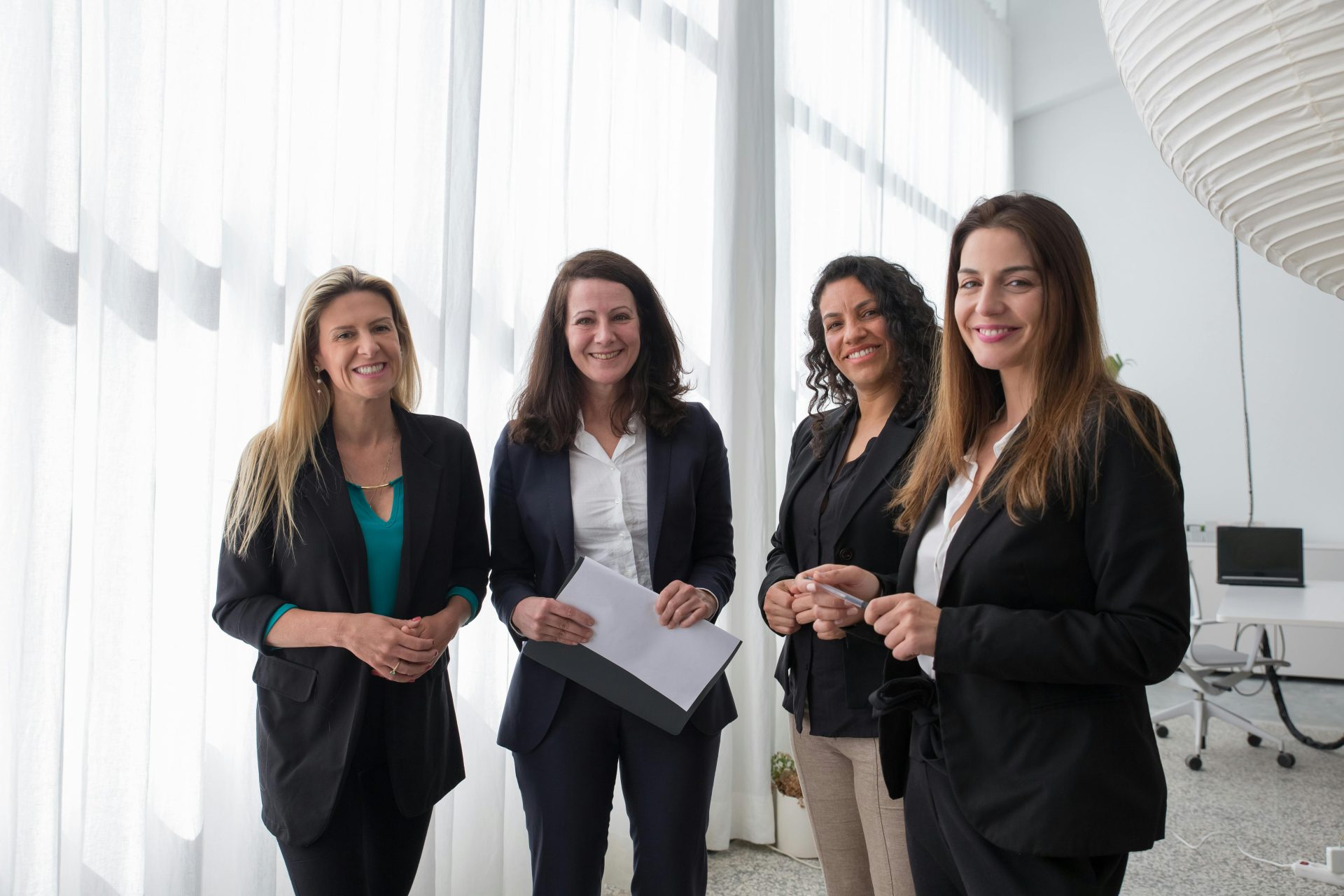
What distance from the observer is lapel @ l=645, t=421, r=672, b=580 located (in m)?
1.68

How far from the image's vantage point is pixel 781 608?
1.49 meters

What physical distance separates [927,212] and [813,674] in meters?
4.29

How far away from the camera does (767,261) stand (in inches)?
133

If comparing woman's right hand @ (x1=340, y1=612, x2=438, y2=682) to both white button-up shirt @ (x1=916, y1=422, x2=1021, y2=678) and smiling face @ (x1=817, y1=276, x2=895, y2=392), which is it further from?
smiling face @ (x1=817, y1=276, x2=895, y2=392)

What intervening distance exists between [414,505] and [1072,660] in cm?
109

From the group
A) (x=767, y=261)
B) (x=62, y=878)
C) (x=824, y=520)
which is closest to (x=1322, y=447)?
(x=767, y=261)

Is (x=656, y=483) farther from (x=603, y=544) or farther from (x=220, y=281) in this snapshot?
(x=220, y=281)

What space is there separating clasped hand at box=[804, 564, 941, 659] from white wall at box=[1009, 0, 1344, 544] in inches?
221

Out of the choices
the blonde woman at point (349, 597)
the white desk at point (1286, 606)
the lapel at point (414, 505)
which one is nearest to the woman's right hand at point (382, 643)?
the blonde woman at point (349, 597)

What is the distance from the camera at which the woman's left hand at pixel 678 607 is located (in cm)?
153

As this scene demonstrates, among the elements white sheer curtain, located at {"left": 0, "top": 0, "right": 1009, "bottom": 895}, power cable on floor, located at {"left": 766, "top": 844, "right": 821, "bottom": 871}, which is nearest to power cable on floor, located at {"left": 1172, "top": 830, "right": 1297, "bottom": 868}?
power cable on floor, located at {"left": 766, "top": 844, "right": 821, "bottom": 871}

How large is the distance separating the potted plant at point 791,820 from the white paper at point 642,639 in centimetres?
167

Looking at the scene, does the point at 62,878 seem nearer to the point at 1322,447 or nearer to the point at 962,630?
the point at 962,630

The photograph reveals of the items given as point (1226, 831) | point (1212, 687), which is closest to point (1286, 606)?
point (1212, 687)
